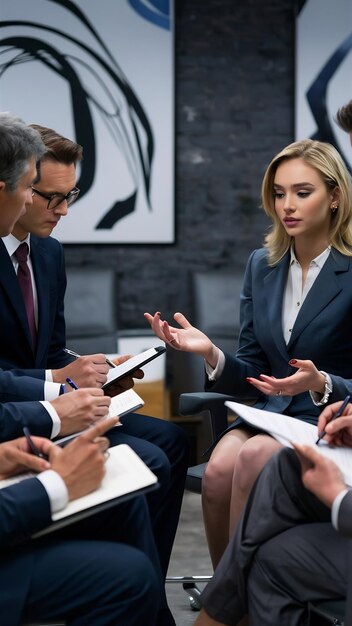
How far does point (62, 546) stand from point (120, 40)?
149 inches

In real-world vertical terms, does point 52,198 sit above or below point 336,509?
above

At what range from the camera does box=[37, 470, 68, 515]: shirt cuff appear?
5.74 ft

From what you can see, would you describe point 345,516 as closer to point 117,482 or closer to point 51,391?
point 117,482

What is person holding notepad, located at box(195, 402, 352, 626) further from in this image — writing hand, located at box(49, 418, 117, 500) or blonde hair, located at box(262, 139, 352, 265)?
blonde hair, located at box(262, 139, 352, 265)

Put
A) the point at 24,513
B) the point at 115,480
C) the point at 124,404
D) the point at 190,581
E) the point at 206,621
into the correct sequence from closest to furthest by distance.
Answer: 1. the point at 24,513
2. the point at 115,480
3. the point at 206,621
4. the point at 124,404
5. the point at 190,581

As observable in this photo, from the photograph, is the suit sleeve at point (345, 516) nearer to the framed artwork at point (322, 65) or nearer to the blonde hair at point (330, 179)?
the blonde hair at point (330, 179)

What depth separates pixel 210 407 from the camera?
297cm

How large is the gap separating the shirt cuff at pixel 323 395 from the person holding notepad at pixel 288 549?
42cm

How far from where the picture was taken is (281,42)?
5172mm

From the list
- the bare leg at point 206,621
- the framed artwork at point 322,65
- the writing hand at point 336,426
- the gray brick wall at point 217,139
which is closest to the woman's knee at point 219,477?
the writing hand at point 336,426

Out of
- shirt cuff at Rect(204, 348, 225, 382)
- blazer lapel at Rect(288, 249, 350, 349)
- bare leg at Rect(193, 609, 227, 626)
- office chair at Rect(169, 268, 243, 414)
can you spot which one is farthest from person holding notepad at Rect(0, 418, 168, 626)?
office chair at Rect(169, 268, 243, 414)

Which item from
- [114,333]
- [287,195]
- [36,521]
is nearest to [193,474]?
[287,195]

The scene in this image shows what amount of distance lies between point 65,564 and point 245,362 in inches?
51.9

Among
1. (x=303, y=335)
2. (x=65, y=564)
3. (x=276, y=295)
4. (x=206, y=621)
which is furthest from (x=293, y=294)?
(x=65, y=564)
